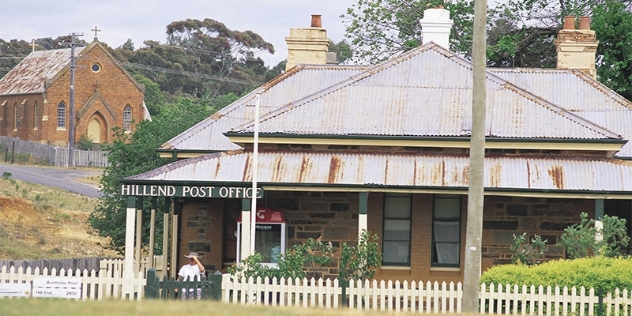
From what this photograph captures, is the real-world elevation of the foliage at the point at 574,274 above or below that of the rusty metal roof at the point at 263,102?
below

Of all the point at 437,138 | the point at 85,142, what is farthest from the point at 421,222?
the point at 85,142

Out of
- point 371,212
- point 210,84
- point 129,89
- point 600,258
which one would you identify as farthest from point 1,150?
point 600,258

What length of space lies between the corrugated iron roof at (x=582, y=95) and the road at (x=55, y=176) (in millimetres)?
27404

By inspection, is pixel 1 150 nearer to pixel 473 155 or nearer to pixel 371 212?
pixel 371 212

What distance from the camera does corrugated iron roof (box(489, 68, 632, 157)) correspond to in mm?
25438

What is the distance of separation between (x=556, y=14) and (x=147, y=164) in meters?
16.7

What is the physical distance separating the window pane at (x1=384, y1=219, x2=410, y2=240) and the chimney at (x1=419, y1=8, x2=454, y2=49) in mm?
5187

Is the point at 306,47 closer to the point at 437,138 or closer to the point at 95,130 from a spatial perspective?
the point at 437,138

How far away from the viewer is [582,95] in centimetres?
2647

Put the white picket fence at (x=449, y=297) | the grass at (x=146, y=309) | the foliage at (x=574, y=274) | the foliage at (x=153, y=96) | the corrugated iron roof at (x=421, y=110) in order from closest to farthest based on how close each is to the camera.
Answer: the grass at (x=146, y=309) → the white picket fence at (x=449, y=297) → the foliage at (x=574, y=274) → the corrugated iron roof at (x=421, y=110) → the foliage at (x=153, y=96)

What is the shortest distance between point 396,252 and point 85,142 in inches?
1939

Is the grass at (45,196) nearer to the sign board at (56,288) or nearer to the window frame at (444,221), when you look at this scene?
the window frame at (444,221)

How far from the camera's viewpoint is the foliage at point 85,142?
69.8 meters

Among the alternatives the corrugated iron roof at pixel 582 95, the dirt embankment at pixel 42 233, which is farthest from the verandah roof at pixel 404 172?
the dirt embankment at pixel 42 233
